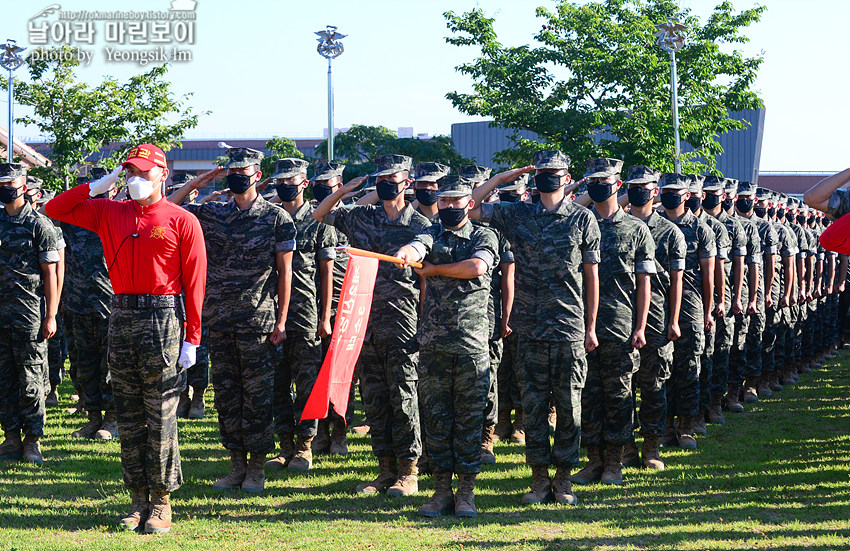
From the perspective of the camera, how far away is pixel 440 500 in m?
6.99

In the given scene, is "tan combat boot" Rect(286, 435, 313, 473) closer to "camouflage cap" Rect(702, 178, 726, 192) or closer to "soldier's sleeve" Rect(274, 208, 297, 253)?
"soldier's sleeve" Rect(274, 208, 297, 253)

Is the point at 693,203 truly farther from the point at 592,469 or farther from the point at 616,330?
the point at 592,469

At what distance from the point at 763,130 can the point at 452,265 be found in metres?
42.5

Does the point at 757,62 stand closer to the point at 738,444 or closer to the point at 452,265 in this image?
the point at 738,444

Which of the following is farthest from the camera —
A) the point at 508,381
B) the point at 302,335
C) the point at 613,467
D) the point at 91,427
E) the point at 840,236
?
the point at 508,381

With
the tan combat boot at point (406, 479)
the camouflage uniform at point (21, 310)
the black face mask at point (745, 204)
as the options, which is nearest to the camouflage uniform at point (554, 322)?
the tan combat boot at point (406, 479)

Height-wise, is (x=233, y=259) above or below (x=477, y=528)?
above

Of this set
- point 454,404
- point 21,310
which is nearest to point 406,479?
point 454,404

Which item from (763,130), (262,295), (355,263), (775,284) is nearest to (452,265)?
(355,263)

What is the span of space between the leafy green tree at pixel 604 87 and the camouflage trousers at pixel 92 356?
15.2 metres

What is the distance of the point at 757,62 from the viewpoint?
82.6ft

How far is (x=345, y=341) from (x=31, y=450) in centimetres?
379

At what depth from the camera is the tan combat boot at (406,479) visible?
752cm

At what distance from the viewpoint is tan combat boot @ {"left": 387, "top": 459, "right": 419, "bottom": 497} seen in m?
7.52
